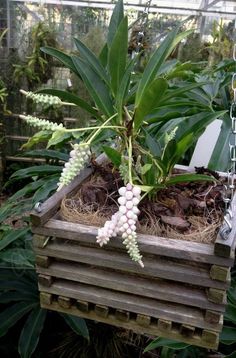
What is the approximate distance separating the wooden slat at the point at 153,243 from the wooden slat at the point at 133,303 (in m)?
0.10

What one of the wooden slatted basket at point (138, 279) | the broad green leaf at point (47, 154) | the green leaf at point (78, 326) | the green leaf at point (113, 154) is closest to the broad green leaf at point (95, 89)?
the green leaf at point (113, 154)

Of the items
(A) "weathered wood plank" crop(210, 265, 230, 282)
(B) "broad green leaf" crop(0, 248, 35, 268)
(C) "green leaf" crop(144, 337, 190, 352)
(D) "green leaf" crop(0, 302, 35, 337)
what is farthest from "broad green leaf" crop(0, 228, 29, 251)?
(A) "weathered wood plank" crop(210, 265, 230, 282)

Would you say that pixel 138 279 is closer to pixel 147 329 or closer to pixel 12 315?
pixel 147 329

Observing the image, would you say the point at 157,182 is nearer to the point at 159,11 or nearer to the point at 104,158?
the point at 104,158

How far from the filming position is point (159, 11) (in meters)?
3.87

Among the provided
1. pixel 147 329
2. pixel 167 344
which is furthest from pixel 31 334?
pixel 147 329

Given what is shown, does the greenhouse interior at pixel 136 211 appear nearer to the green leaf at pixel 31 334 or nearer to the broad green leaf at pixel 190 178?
the broad green leaf at pixel 190 178

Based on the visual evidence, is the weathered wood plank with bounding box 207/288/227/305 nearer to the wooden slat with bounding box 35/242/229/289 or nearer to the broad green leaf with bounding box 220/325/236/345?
the wooden slat with bounding box 35/242/229/289

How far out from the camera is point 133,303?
0.78m

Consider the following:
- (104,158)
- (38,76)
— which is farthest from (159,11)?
(104,158)

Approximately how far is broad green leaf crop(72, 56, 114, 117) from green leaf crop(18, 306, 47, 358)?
2.99 feet

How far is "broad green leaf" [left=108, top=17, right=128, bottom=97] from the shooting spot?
74 cm

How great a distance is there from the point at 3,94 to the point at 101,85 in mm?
2702

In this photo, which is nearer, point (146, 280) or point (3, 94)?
point (146, 280)
